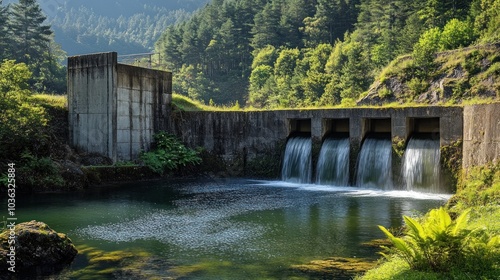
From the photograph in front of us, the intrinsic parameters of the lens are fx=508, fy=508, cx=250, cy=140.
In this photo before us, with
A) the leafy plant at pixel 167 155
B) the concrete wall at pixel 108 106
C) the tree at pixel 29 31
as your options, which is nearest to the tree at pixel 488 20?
the leafy plant at pixel 167 155

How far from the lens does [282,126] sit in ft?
89.6

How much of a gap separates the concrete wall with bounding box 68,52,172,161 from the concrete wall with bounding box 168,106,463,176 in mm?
2709

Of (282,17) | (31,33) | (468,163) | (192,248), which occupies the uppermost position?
(282,17)

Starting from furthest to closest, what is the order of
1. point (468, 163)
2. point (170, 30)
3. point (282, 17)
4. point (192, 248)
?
1. point (170, 30)
2. point (282, 17)
3. point (468, 163)
4. point (192, 248)

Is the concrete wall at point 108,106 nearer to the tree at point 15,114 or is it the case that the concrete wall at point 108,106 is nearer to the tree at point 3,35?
the tree at point 15,114

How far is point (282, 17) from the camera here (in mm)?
93062

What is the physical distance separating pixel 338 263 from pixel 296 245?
6.29ft

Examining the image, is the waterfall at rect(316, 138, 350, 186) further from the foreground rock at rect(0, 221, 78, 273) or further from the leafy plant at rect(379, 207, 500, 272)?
the leafy plant at rect(379, 207, 500, 272)

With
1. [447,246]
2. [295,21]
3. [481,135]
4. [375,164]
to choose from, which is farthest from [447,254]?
[295,21]

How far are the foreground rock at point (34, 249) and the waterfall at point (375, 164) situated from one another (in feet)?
50.1

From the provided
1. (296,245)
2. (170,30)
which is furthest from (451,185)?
(170,30)

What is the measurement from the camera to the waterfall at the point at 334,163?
2434cm

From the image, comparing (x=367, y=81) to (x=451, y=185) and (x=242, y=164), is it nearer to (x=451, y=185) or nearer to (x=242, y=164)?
(x=242, y=164)

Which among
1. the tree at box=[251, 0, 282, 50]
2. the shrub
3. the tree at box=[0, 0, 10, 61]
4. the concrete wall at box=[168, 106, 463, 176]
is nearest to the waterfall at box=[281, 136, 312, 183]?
the concrete wall at box=[168, 106, 463, 176]
